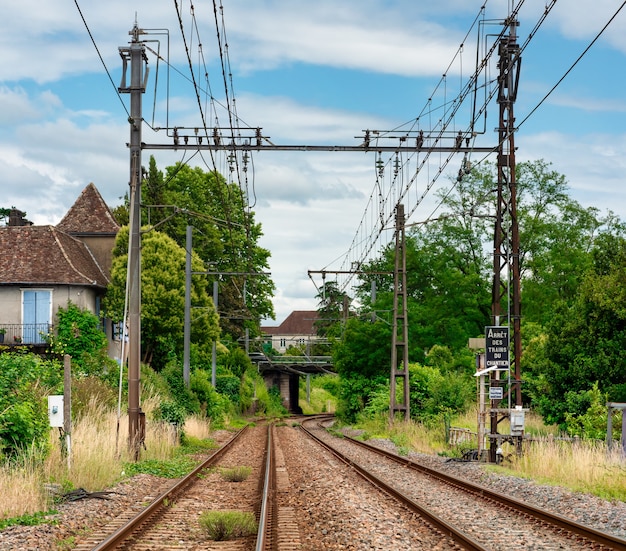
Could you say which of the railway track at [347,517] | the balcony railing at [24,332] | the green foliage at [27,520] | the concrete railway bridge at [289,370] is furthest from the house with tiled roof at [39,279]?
the concrete railway bridge at [289,370]

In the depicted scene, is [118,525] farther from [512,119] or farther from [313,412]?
[313,412]

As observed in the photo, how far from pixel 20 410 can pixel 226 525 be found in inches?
212

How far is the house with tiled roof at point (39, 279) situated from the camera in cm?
4050

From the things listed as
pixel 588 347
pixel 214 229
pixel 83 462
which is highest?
pixel 214 229

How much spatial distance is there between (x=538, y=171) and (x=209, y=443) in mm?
36702

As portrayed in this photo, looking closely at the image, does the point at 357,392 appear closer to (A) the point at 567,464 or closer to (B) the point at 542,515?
(A) the point at 567,464

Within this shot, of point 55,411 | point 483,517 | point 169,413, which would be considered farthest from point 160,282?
point 483,517

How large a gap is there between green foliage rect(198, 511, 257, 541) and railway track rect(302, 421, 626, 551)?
2642 mm

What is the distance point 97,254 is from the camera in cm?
4806

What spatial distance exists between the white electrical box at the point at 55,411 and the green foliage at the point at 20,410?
0.46 ft

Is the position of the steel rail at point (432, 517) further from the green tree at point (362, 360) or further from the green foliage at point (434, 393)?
the green tree at point (362, 360)

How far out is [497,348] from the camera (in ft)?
80.6

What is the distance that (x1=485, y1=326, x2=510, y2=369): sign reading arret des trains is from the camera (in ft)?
80.1

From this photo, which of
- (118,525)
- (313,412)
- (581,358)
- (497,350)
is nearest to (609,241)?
(581,358)
